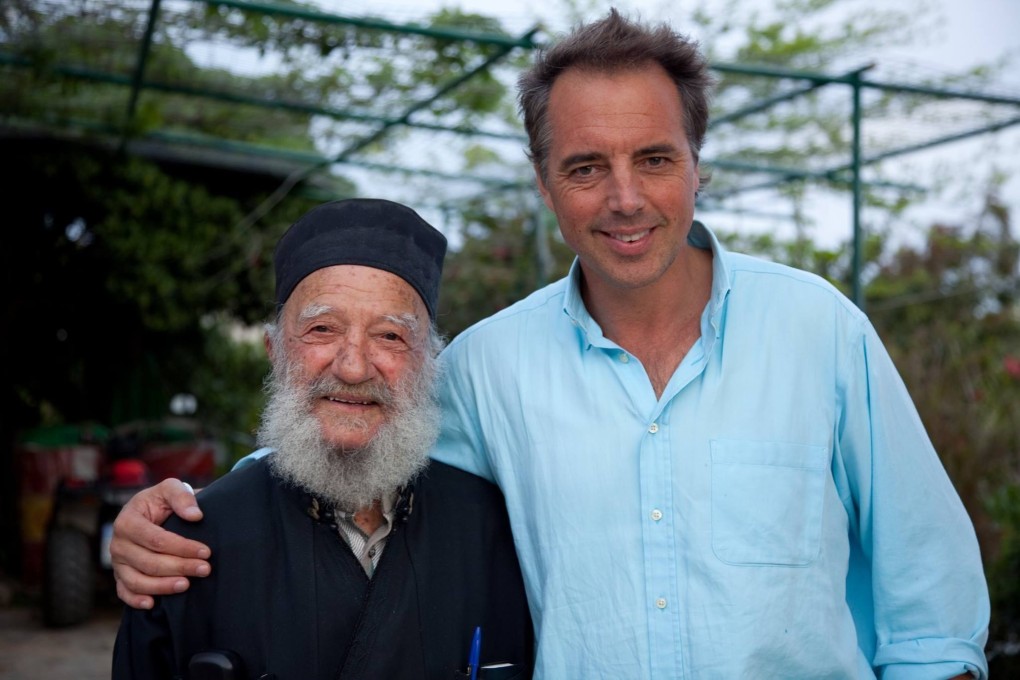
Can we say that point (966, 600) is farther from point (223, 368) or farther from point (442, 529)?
point (223, 368)

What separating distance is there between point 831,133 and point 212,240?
5.58 meters

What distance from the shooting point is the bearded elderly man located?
2.11 m

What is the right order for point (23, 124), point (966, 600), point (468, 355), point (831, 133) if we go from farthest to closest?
point (831, 133) < point (23, 124) < point (468, 355) < point (966, 600)

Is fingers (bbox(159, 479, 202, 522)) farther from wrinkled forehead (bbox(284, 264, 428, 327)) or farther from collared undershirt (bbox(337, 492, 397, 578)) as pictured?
wrinkled forehead (bbox(284, 264, 428, 327))

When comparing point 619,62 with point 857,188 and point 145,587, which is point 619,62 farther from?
point 857,188

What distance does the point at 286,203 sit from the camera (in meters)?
9.37

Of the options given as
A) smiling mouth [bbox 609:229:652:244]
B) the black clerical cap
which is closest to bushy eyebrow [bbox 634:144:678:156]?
smiling mouth [bbox 609:229:652:244]

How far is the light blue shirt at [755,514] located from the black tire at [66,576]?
5.62 m

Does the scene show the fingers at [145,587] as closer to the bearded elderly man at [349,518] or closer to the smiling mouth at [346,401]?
the bearded elderly man at [349,518]

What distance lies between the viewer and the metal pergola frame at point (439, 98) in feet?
15.6

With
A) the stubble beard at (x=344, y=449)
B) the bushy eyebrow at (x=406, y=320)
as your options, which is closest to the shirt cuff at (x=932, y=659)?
the stubble beard at (x=344, y=449)

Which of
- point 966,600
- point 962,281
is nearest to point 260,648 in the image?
point 966,600

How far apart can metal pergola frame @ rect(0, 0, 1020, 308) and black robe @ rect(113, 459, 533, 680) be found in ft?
9.39

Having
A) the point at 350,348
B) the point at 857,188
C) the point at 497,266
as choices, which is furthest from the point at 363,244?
the point at 497,266
